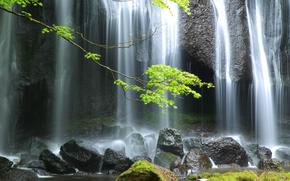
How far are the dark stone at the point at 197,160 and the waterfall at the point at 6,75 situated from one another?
380 inches

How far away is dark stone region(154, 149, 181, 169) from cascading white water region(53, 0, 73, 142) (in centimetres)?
698

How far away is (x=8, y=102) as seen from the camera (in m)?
18.5

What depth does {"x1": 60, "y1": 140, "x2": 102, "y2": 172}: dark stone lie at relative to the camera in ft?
45.6

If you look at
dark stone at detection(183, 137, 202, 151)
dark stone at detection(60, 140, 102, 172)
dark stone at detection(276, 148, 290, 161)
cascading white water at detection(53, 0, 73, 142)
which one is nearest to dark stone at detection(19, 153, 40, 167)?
dark stone at detection(60, 140, 102, 172)

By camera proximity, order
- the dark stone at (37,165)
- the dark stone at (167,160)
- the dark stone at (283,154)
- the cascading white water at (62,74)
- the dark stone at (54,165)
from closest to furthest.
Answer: the dark stone at (54,165) < the dark stone at (37,165) < the dark stone at (167,160) < the dark stone at (283,154) < the cascading white water at (62,74)

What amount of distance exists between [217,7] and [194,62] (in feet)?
13.4

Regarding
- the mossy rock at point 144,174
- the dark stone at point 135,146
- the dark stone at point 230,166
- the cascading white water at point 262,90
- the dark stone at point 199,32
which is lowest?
the dark stone at point 230,166

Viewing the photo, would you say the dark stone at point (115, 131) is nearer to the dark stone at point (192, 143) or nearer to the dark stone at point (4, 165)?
the dark stone at point (192, 143)

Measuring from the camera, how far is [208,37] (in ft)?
67.5

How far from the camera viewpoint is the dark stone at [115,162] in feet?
43.0

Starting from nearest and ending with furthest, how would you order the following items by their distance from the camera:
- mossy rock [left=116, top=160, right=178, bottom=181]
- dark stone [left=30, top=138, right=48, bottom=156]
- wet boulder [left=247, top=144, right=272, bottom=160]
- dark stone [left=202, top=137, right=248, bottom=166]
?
1. mossy rock [left=116, top=160, right=178, bottom=181]
2. dark stone [left=202, top=137, right=248, bottom=166]
3. wet boulder [left=247, top=144, right=272, bottom=160]
4. dark stone [left=30, top=138, right=48, bottom=156]

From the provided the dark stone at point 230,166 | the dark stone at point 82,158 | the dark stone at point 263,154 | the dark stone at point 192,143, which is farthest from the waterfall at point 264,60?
the dark stone at point 82,158

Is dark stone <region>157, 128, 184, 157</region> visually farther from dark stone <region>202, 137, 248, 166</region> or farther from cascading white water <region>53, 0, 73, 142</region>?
cascading white water <region>53, 0, 73, 142</region>

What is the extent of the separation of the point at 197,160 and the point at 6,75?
35.6 ft
